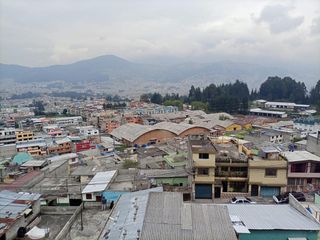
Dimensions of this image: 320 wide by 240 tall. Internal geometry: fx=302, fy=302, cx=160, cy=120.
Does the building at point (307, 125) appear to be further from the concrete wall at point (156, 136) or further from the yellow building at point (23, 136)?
the yellow building at point (23, 136)

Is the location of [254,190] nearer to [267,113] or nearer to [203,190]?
[203,190]

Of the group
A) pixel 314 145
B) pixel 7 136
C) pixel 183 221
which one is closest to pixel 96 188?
pixel 183 221

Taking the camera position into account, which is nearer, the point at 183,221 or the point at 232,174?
the point at 183,221

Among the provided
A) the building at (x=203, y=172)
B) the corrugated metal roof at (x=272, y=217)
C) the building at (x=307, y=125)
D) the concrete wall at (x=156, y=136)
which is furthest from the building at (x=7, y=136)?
the building at (x=307, y=125)

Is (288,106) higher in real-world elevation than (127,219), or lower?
higher

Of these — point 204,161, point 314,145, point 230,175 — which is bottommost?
point 230,175

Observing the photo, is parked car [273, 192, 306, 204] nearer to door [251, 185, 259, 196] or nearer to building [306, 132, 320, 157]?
door [251, 185, 259, 196]
